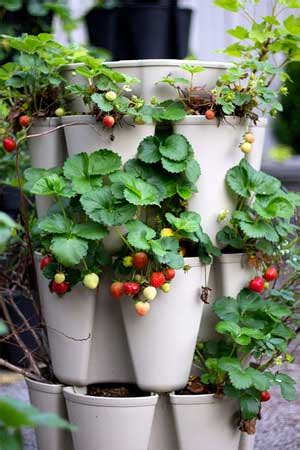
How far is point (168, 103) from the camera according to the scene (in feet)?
6.00

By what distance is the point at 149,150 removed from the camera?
1810 mm

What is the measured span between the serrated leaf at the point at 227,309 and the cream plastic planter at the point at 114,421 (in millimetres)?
231

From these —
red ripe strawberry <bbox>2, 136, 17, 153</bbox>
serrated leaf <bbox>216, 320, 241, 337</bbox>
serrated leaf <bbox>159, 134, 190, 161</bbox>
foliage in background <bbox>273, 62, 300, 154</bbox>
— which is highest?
serrated leaf <bbox>159, 134, 190, 161</bbox>

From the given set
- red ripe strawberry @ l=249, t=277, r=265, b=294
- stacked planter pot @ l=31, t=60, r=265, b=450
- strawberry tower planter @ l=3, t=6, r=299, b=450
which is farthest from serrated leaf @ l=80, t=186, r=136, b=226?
red ripe strawberry @ l=249, t=277, r=265, b=294

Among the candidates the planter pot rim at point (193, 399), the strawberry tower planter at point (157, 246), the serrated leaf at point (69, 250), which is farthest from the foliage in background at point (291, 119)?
the serrated leaf at point (69, 250)

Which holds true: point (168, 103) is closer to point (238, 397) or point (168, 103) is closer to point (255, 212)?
point (255, 212)

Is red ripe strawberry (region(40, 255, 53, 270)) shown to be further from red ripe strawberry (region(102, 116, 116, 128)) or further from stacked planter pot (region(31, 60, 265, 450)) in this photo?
red ripe strawberry (region(102, 116, 116, 128))

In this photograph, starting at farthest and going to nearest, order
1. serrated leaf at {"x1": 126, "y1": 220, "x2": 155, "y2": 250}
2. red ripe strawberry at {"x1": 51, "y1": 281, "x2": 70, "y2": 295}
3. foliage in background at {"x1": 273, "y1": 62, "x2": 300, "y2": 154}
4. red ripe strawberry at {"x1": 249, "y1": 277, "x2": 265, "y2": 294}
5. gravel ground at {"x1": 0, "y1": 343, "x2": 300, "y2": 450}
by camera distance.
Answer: foliage in background at {"x1": 273, "y1": 62, "x2": 300, "y2": 154} < gravel ground at {"x1": 0, "y1": 343, "x2": 300, "y2": 450} < red ripe strawberry at {"x1": 249, "y1": 277, "x2": 265, "y2": 294} < red ripe strawberry at {"x1": 51, "y1": 281, "x2": 70, "y2": 295} < serrated leaf at {"x1": 126, "y1": 220, "x2": 155, "y2": 250}

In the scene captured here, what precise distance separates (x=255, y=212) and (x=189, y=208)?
15 cm

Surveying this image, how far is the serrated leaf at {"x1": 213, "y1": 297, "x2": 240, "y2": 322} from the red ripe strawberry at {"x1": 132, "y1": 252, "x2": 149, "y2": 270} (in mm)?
228

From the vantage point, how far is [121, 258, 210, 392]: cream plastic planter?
1834 mm

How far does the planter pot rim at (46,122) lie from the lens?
1.95 m

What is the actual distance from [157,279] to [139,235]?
0.32ft

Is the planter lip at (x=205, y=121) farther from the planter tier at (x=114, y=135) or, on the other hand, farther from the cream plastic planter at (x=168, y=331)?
the cream plastic planter at (x=168, y=331)
